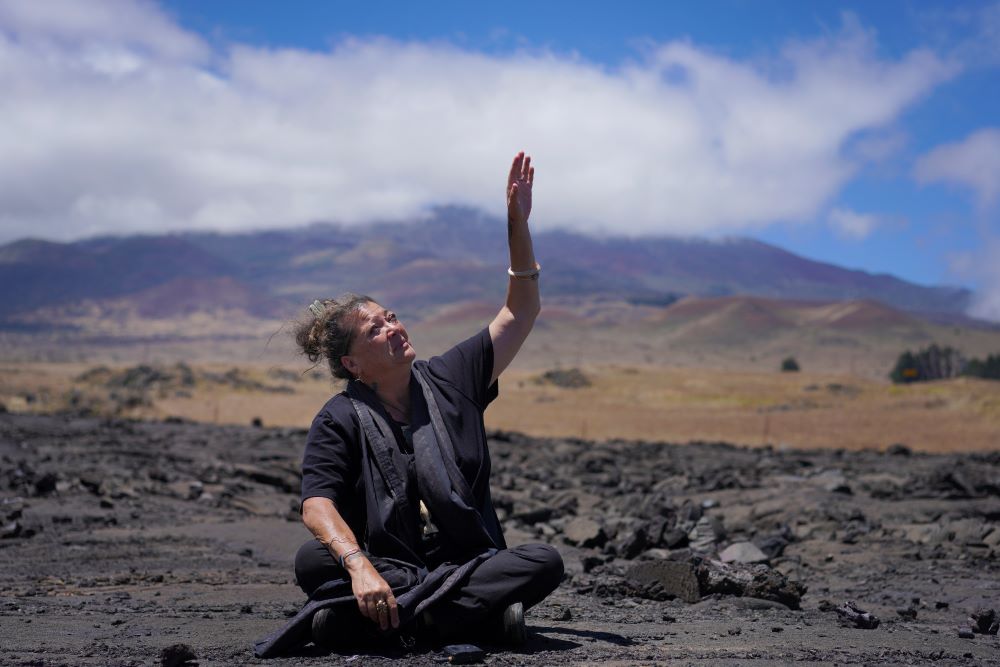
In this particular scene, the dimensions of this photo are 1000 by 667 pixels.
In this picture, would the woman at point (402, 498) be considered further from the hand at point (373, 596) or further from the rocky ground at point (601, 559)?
the rocky ground at point (601, 559)

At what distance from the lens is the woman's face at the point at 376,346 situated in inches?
172

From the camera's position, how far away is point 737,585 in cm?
589

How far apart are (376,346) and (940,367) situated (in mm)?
64619

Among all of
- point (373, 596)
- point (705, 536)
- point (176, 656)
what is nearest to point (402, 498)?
point (373, 596)

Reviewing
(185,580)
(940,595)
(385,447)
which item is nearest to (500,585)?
(385,447)

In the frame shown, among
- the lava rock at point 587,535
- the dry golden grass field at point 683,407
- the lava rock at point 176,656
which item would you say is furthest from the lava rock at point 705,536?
the dry golden grass field at point 683,407

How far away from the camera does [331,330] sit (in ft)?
14.7

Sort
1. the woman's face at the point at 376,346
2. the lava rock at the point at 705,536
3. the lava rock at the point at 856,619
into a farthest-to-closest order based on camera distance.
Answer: the lava rock at the point at 705,536 → the lava rock at the point at 856,619 → the woman's face at the point at 376,346

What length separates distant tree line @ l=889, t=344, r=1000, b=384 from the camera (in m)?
59.0

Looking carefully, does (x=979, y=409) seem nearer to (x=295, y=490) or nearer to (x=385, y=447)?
(x=295, y=490)

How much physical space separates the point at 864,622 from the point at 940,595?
206 centimetres

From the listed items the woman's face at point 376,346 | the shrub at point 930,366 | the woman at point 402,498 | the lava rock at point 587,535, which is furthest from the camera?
the shrub at point 930,366

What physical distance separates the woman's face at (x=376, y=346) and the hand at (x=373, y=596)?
2.91 feet

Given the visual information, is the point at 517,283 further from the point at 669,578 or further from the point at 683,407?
the point at 683,407
